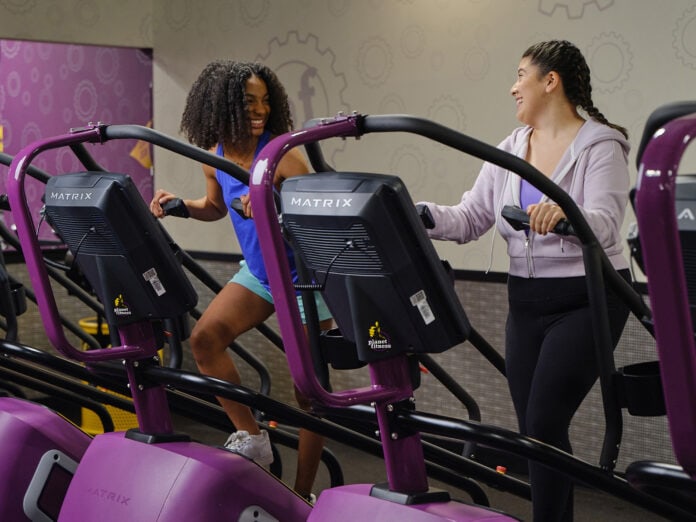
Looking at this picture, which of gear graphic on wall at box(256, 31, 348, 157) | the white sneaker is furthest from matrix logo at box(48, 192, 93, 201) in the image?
gear graphic on wall at box(256, 31, 348, 157)

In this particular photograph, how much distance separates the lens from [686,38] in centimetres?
419

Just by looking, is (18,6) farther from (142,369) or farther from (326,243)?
(326,243)

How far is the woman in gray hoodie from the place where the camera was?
A: 8.65 ft

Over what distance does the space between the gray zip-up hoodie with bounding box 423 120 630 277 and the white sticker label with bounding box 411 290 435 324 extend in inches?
24.2

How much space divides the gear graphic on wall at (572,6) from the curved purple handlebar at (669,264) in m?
2.94

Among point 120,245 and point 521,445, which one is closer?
point 521,445

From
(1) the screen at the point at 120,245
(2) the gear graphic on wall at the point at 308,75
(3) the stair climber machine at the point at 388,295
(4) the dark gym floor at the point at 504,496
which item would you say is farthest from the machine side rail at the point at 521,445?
(2) the gear graphic on wall at the point at 308,75

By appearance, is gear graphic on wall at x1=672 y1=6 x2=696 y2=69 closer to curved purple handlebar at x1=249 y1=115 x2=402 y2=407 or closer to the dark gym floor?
the dark gym floor

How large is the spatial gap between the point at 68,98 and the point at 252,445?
3900 mm

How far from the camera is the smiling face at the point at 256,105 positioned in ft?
11.5

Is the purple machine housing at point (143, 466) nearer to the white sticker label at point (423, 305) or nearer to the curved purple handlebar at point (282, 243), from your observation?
the curved purple handlebar at point (282, 243)

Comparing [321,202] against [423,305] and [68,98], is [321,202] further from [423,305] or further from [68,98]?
[68,98]

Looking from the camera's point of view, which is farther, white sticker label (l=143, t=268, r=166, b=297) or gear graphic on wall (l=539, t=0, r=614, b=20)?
gear graphic on wall (l=539, t=0, r=614, b=20)

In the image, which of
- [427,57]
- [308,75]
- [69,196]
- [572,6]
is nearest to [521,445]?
[69,196]
